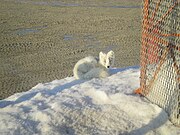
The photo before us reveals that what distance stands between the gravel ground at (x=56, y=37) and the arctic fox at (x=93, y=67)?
1.43m

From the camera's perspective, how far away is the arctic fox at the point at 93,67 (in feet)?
25.3

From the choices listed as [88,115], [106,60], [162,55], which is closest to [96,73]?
[106,60]

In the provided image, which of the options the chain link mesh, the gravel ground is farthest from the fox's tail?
the gravel ground

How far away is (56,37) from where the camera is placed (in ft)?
46.1

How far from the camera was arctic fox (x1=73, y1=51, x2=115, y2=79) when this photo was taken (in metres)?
7.73

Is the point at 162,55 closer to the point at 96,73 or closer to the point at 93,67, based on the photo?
the point at 96,73

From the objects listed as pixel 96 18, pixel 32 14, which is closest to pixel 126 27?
pixel 96 18

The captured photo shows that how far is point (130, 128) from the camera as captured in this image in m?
5.15

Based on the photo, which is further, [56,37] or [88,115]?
[56,37]

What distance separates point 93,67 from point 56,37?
5.96m

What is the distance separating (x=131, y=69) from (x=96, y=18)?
999 cm

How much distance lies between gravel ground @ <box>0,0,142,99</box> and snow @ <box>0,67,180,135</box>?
277 cm

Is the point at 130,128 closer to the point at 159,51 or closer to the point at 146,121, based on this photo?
the point at 146,121

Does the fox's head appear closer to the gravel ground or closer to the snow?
the gravel ground
